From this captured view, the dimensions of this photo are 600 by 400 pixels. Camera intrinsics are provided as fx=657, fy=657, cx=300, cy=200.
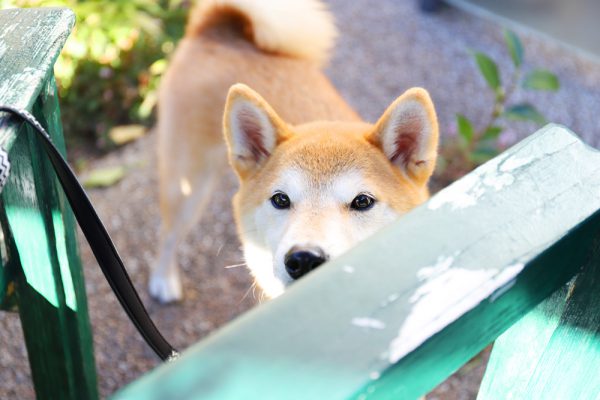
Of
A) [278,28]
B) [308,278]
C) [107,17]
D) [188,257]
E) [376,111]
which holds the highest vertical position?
[308,278]

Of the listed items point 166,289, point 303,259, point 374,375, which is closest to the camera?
point 374,375

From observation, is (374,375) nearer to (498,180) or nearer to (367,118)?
(498,180)

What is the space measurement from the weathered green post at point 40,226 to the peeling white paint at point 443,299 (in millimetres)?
811

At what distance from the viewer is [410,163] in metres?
2.05

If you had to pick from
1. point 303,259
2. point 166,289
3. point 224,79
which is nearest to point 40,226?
point 303,259

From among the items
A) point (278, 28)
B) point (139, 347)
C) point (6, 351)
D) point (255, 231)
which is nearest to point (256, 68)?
point (278, 28)

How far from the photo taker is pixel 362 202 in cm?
187

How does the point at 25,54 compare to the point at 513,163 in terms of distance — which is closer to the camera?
the point at 513,163

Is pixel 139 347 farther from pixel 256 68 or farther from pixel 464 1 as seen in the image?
pixel 464 1

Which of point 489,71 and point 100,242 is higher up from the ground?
point 100,242

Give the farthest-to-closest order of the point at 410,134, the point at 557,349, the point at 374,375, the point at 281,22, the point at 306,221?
the point at 281,22 < the point at 410,134 < the point at 306,221 < the point at 557,349 < the point at 374,375

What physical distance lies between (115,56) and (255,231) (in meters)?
2.51

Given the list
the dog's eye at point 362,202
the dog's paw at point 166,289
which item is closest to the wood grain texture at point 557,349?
the dog's eye at point 362,202

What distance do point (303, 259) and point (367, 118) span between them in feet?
8.81
